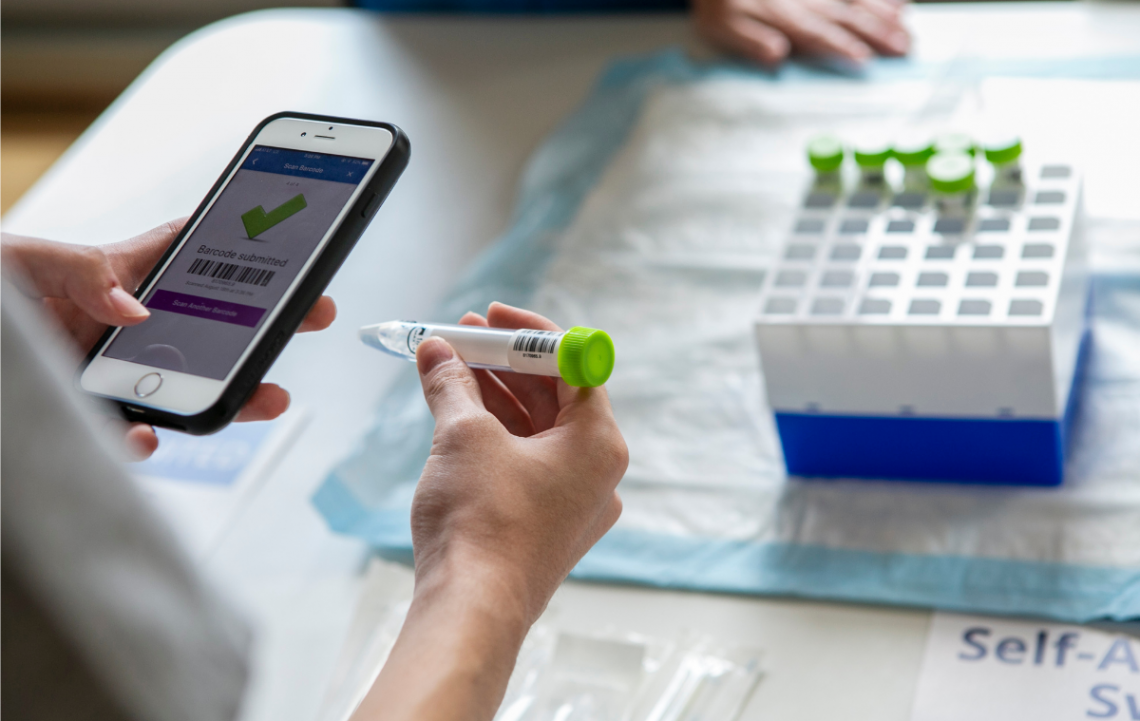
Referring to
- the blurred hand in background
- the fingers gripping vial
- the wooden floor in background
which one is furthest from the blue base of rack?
the wooden floor in background

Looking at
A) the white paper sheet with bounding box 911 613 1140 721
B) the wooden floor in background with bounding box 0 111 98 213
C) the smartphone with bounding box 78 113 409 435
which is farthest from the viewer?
the wooden floor in background with bounding box 0 111 98 213

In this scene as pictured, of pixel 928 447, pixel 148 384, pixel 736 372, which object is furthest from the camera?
pixel 736 372

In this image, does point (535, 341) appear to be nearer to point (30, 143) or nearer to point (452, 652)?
point (452, 652)

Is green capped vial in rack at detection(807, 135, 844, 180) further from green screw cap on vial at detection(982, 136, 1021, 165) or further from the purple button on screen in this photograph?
the purple button on screen

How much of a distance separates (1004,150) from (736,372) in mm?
230

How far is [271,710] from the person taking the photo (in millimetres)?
560

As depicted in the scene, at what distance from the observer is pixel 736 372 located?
30.3 inches

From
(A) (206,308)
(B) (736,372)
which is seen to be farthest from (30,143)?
(A) (206,308)

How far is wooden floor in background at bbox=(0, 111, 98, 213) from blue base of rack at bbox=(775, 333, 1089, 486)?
2.05 feet

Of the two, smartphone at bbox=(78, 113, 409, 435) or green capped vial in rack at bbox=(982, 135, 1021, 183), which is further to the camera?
green capped vial in rack at bbox=(982, 135, 1021, 183)

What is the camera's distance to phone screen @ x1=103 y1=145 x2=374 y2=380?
41 centimetres

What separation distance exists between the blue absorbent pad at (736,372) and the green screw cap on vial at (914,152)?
149 mm

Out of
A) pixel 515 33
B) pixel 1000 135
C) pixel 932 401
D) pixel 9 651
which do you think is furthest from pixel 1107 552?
pixel 515 33

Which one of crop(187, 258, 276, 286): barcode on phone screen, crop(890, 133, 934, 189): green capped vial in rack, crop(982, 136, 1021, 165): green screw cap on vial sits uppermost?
crop(187, 258, 276, 286): barcode on phone screen
